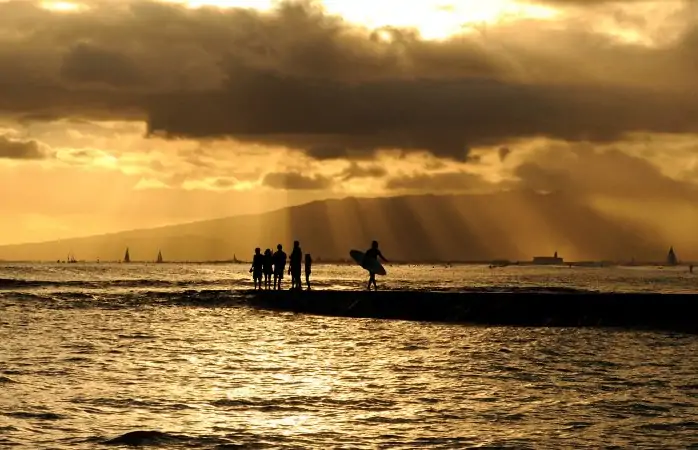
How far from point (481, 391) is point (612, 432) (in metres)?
A: 5.53

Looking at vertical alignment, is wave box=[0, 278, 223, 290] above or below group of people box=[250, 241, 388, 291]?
below

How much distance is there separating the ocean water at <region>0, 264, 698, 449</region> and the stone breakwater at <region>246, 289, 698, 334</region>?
8.22ft

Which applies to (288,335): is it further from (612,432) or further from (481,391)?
(612,432)

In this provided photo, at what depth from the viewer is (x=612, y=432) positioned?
59.4 feet

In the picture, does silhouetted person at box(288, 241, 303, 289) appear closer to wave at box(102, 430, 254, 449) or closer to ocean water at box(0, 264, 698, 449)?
ocean water at box(0, 264, 698, 449)

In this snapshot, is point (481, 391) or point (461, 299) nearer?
point (481, 391)

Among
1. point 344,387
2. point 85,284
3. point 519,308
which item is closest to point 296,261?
point 519,308

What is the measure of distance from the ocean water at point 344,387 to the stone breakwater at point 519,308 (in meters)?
2.50

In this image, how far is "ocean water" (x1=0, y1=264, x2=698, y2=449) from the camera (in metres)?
17.6

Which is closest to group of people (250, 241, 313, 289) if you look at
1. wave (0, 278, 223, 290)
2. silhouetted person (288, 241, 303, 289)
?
silhouetted person (288, 241, 303, 289)

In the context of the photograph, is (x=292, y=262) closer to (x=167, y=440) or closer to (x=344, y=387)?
(x=344, y=387)

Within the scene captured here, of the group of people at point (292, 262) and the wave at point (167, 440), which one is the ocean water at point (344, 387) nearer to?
the wave at point (167, 440)

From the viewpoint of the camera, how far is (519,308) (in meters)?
45.6

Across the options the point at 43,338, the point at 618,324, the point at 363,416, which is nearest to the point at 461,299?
the point at 618,324
